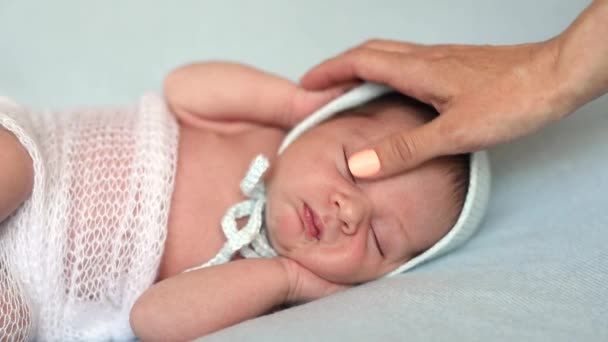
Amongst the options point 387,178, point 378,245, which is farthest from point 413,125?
point 378,245

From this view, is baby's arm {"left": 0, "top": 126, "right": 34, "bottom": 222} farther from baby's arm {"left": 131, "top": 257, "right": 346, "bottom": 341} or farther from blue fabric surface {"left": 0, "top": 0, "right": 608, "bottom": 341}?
blue fabric surface {"left": 0, "top": 0, "right": 608, "bottom": 341}

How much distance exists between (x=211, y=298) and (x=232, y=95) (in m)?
0.54

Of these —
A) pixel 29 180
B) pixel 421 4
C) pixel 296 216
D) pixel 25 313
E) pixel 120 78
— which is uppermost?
pixel 421 4

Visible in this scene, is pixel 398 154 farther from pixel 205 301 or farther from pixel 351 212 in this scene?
pixel 205 301

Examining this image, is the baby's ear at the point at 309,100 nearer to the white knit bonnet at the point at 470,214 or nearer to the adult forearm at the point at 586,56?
the white knit bonnet at the point at 470,214

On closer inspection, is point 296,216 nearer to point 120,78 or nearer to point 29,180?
point 29,180

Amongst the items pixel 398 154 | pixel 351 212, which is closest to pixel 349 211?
pixel 351 212

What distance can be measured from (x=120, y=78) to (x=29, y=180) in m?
0.68

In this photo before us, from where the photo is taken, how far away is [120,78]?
175 centimetres

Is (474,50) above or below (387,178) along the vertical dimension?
above

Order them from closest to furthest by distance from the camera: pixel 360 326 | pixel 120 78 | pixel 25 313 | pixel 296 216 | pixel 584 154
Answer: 1. pixel 360 326
2. pixel 25 313
3. pixel 296 216
4. pixel 584 154
5. pixel 120 78

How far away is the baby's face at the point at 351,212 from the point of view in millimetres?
1197

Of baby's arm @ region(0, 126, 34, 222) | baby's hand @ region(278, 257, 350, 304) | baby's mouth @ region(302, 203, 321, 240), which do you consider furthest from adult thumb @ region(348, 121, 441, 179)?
baby's arm @ region(0, 126, 34, 222)

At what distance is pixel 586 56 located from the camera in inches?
38.9
